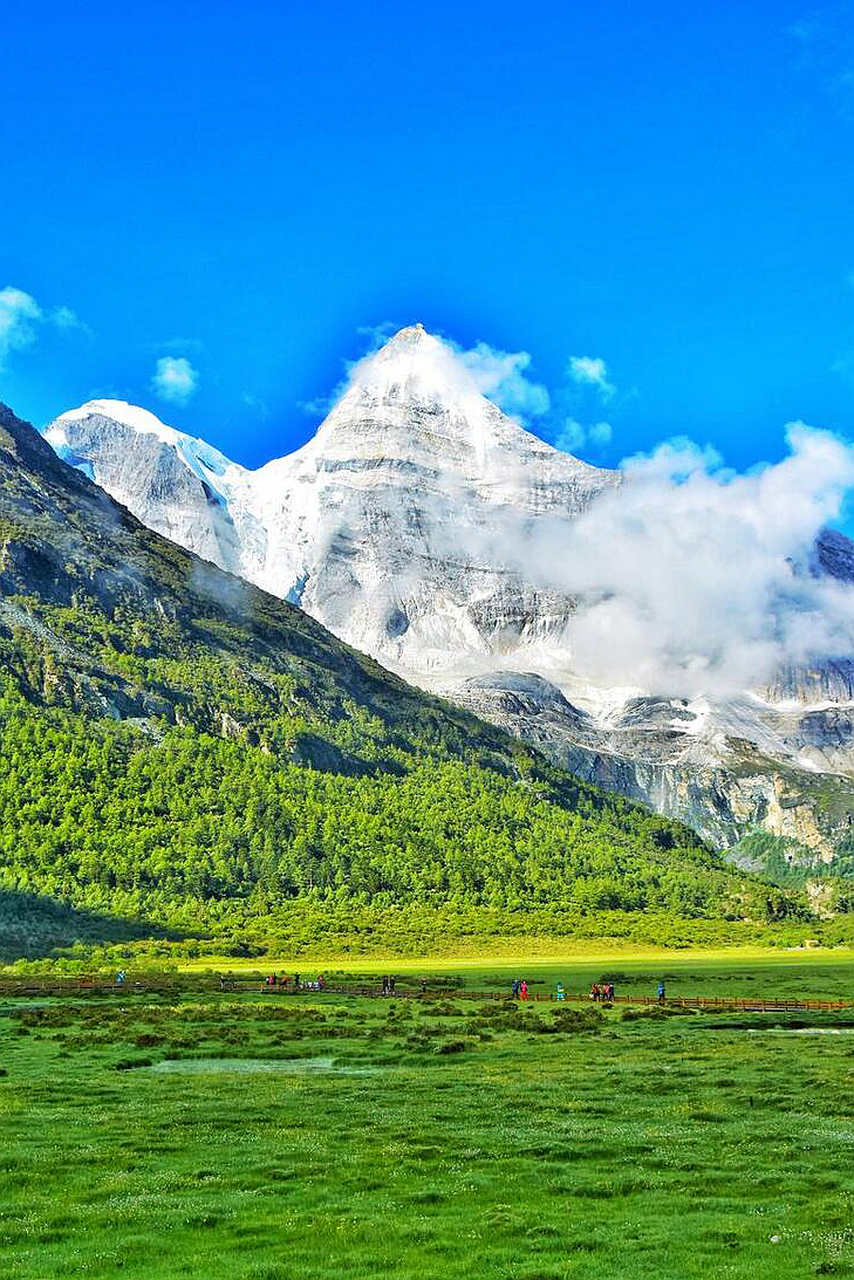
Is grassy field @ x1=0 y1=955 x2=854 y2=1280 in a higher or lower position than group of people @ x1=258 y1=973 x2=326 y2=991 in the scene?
higher

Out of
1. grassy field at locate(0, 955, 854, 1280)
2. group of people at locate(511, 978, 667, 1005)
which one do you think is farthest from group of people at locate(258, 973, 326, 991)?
grassy field at locate(0, 955, 854, 1280)

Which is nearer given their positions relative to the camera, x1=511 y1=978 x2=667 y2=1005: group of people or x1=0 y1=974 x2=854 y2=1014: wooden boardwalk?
x1=0 y1=974 x2=854 y2=1014: wooden boardwalk

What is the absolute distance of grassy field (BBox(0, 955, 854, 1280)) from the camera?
28.8m

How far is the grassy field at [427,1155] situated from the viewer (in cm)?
2881

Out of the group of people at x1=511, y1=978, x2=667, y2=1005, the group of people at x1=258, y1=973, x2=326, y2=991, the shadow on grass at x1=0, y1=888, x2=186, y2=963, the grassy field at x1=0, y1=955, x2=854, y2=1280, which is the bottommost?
the shadow on grass at x1=0, y1=888, x2=186, y2=963

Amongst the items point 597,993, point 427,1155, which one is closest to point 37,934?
point 597,993

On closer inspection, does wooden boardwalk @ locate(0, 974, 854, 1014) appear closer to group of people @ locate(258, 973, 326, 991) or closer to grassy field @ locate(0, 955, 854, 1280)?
group of people @ locate(258, 973, 326, 991)

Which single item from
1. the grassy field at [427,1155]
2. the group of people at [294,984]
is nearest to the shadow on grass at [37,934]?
the group of people at [294,984]

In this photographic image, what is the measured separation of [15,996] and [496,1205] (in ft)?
324

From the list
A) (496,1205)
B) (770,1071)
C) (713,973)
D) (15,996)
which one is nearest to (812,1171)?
(496,1205)

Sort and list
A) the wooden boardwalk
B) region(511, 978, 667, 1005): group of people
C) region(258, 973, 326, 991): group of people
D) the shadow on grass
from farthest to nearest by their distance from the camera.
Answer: the shadow on grass, region(258, 973, 326, 991): group of people, region(511, 978, 667, 1005): group of people, the wooden boardwalk

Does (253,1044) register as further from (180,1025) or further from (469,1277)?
(469,1277)

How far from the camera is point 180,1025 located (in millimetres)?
89000

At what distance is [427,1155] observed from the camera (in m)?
40.7
